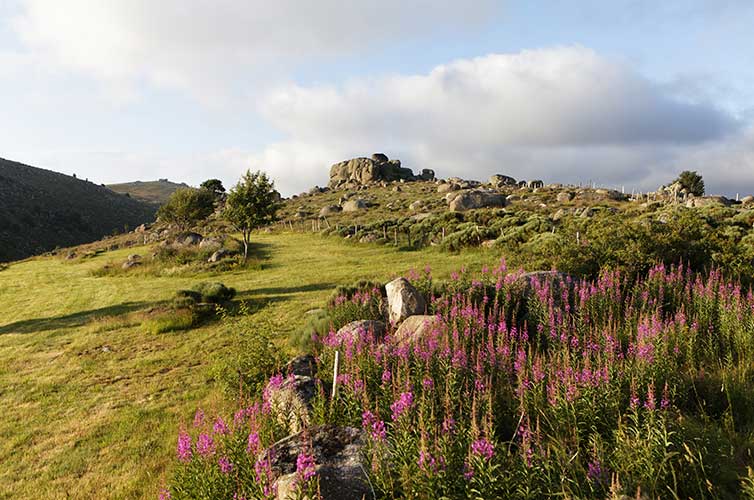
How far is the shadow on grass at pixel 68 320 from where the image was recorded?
16.9 meters

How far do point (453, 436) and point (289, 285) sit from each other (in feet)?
55.6

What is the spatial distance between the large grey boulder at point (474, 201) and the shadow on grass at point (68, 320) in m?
40.0

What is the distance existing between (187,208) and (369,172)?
7708 centimetres

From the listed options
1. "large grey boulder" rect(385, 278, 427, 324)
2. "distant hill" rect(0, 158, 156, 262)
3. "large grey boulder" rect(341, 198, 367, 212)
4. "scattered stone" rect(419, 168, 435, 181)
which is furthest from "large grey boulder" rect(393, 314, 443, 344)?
"scattered stone" rect(419, 168, 435, 181)

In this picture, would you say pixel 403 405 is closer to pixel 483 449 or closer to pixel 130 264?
pixel 483 449

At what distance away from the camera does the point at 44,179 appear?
110062 mm

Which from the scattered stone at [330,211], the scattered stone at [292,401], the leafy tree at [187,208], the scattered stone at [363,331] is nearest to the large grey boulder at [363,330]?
the scattered stone at [363,331]

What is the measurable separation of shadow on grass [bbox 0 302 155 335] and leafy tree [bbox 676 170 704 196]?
84326 millimetres

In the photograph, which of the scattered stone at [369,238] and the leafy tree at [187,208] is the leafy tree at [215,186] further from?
the scattered stone at [369,238]

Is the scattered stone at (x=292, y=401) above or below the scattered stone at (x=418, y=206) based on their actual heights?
below

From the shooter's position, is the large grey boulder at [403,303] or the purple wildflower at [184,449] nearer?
the purple wildflower at [184,449]

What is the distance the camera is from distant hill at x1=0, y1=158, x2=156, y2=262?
75375 millimetres

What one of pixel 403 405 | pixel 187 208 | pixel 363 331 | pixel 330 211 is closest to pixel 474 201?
pixel 330 211

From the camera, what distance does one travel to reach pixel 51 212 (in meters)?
90.0
